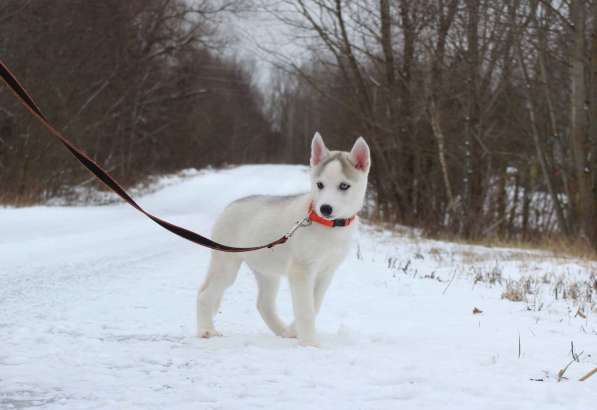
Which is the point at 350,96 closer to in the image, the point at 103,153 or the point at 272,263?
the point at 103,153

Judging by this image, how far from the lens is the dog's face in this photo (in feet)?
14.0

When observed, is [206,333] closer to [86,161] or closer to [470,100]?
[86,161]

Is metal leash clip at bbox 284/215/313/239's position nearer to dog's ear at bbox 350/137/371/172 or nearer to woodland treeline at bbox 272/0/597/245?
dog's ear at bbox 350/137/371/172

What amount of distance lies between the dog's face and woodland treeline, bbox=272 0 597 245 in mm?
9924

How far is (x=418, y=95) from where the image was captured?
16.0m

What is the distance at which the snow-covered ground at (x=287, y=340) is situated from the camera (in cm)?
312

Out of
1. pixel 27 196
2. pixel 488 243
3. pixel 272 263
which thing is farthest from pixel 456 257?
pixel 27 196

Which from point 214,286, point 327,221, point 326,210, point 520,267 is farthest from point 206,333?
point 520,267

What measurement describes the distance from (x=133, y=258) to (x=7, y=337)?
478 cm

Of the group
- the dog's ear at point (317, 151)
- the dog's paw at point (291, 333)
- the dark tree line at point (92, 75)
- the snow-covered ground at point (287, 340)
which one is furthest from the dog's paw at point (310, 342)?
the dark tree line at point (92, 75)

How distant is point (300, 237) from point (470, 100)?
1195 cm

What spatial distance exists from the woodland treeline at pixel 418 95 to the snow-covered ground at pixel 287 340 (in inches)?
232

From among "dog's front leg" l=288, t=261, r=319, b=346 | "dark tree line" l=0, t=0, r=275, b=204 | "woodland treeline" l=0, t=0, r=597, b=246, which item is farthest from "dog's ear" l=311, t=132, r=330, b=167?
"dark tree line" l=0, t=0, r=275, b=204

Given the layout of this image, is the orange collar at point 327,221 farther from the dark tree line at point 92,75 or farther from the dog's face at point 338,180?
the dark tree line at point 92,75
